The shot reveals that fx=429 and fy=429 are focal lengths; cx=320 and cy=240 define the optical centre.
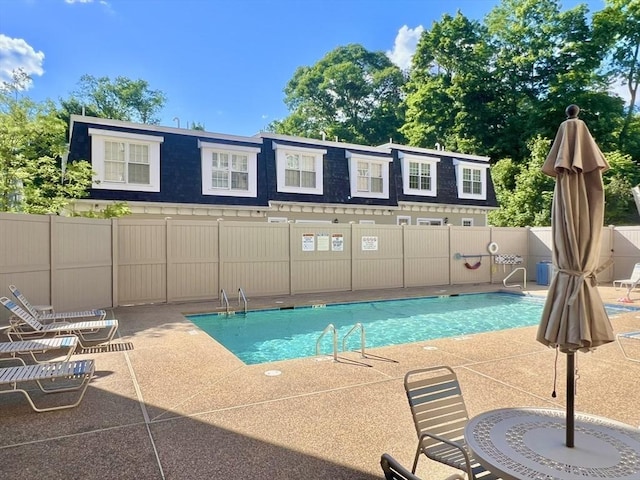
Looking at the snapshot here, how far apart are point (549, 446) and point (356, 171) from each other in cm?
1776

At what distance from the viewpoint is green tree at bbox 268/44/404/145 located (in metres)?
38.8

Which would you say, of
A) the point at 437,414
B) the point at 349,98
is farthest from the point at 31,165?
the point at 349,98

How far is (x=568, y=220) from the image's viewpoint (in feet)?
9.27

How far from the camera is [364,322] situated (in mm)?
10531

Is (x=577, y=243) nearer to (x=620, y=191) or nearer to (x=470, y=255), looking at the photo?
(x=470, y=255)

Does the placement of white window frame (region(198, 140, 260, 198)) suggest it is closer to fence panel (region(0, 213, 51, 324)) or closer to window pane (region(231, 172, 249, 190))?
window pane (region(231, 172, 249, 190))

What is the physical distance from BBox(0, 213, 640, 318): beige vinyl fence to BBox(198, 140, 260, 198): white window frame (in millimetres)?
4673

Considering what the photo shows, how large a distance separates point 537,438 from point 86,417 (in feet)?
13.2

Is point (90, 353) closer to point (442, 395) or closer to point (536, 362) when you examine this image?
point (442, 395)

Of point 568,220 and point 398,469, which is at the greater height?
point 568,220

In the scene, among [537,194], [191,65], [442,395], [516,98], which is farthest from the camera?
[191,65]

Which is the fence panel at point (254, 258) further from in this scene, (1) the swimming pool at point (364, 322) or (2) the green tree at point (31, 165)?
(2) the green tree at point (31, 165)

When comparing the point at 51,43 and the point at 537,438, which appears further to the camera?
the point at 51,43

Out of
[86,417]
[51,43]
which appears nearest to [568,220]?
[86,417]
